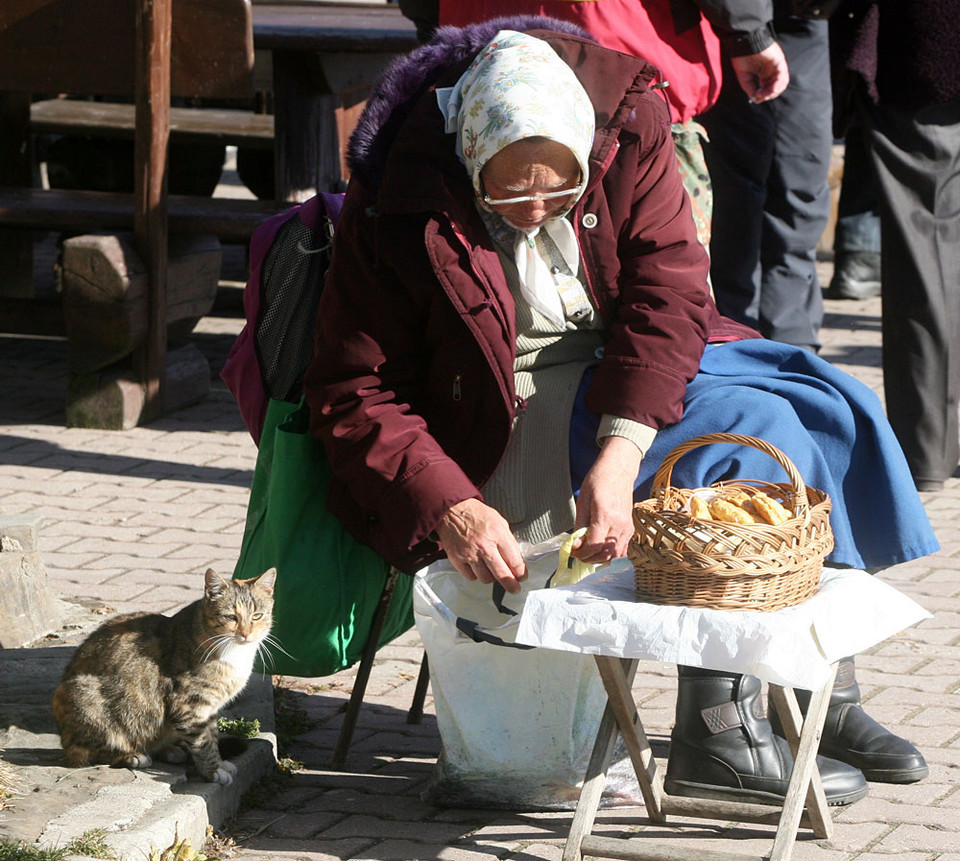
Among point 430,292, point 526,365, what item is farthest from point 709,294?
point 430,292

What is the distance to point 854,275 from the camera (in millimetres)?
8859

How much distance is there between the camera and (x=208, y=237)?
655cm

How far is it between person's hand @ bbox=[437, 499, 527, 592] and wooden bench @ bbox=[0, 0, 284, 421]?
11.2 feet

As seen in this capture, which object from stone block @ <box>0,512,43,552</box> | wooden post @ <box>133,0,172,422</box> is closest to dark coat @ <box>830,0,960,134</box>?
wooden post @ <box>133,0,172,422</box>

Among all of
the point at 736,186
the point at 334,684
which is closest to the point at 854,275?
the point at 736,186

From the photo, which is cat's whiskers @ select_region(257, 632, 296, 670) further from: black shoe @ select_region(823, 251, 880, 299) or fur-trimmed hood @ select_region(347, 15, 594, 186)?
black shoe @ select_region(823, 251, 880, 299)

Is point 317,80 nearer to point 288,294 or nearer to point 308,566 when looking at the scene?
point 288,294

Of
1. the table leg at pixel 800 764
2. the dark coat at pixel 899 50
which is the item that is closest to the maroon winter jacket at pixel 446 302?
the table leg at pixel 800 764

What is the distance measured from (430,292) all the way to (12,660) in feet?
4.91

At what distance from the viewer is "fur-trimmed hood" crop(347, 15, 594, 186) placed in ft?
10.1

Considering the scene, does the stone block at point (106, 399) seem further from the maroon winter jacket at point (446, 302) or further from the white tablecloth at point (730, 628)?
the white tablecloth at point (730, 628)

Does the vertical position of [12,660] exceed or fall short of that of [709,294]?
it falls short

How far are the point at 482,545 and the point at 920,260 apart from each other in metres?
2.74

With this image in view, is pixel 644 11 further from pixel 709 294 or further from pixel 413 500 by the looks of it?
pixel 413 500
